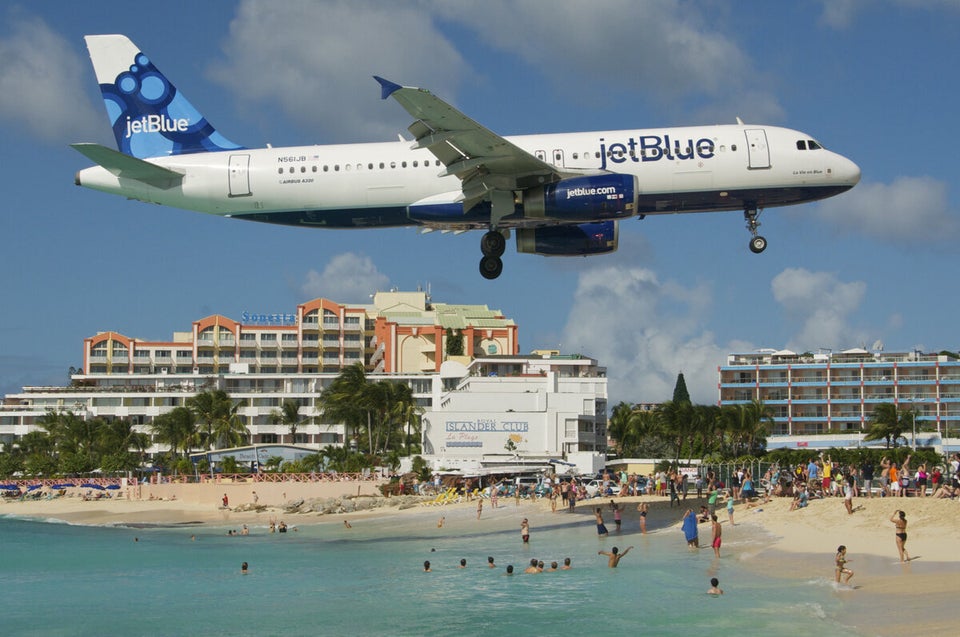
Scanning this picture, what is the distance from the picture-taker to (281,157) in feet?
136

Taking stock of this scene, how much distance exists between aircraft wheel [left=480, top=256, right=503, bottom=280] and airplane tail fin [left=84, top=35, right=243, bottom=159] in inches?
415

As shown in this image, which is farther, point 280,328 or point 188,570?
point 280,328

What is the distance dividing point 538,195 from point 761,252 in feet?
29.4

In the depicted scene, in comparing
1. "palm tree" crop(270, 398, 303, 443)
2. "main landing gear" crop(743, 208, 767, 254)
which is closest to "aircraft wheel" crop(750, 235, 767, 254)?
"main landing gear" crop(743, 208, 767, 254)

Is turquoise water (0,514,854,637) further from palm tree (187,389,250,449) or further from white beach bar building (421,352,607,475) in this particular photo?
palm tree (187,389,250,449)

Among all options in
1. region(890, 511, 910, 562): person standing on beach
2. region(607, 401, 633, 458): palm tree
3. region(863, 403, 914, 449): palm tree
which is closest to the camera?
region(890, 511, 910, 562): person standing on beach

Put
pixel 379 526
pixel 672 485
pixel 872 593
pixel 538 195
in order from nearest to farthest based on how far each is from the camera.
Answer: pixel 872 593, pixel 538 195, pixel 672 485, pixel 379 526

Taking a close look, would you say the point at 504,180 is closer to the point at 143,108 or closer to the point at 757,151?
the point at 757,151

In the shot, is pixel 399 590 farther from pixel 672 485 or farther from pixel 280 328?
pixel 280 328

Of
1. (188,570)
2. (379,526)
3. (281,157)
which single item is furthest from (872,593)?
(379,526)

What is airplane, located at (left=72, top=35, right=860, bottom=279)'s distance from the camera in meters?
37.5

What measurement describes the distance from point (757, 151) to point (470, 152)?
1015 centimetres

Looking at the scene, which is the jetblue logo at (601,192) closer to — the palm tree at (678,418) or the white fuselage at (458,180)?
the white fuselage at (458,180)

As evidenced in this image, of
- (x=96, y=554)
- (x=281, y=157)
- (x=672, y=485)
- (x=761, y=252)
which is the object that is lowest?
(x=96, y=554)
